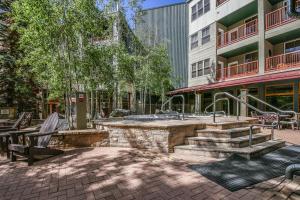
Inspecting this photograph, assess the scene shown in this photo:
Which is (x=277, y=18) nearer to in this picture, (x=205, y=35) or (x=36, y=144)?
(x=205, y=35)

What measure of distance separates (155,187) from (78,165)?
1.97 m

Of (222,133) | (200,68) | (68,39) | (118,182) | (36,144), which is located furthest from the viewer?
(200,68)

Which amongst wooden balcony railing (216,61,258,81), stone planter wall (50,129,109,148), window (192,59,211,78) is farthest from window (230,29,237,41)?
stone planter wall (50,129,109,148)

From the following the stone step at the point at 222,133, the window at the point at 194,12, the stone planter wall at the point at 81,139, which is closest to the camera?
the stone step at the point at 222,133

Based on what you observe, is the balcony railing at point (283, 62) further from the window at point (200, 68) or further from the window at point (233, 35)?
the window at point (200, 68)

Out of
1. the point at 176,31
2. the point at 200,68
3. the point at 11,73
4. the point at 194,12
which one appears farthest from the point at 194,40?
the point at 11,73

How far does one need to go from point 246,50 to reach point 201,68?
171 inches

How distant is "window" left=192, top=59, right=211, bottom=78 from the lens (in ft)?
61.5

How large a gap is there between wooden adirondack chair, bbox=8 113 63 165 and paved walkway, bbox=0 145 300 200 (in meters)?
0.24

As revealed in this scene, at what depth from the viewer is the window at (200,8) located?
18.9 meters

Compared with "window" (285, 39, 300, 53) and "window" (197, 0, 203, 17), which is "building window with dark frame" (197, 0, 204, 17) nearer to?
"window" (197, 0, 203, 17)

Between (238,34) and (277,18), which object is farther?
(238,34)

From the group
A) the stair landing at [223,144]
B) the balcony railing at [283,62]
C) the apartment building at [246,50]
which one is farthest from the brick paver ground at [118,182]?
the balcony railing at [283,62]

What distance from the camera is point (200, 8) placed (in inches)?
776
